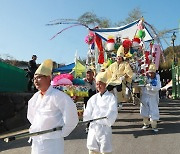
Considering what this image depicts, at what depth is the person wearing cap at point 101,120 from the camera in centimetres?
450

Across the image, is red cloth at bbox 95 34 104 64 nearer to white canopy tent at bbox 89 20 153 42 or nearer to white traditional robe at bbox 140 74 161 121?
white canopy tent at bbox 89 20 153 42

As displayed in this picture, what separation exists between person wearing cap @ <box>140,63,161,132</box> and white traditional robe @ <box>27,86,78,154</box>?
4280 millimetres

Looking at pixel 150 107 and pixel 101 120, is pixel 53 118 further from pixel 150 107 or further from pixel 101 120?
pixel 150 107

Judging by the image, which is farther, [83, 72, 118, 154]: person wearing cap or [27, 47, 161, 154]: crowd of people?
[83, 72, 118, 154]: person wearing cap

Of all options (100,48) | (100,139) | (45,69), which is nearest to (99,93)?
(100,139)

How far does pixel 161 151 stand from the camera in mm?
5961

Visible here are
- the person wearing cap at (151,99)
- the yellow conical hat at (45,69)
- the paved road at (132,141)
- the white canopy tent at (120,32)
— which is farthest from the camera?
the white canopy tent at (120,32)

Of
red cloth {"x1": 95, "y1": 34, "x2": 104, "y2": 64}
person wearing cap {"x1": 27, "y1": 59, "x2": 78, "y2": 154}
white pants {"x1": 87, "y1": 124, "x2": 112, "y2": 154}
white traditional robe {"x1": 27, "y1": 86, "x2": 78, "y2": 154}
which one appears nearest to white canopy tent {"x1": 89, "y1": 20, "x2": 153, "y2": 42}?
red cloth {"x1": 95, "y1": 34, "x2": 104, "y2": 64}

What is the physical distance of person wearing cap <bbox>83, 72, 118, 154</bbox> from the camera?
450 cm

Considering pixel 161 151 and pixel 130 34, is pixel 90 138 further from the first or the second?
pixel 130 34

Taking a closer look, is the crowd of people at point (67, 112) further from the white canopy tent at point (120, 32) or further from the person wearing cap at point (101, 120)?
the white canopy tent at point (120, 32)

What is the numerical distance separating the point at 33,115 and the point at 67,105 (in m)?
0.57

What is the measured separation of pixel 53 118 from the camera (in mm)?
3502

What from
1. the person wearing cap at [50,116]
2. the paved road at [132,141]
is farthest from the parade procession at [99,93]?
the paved road at [132,141]
